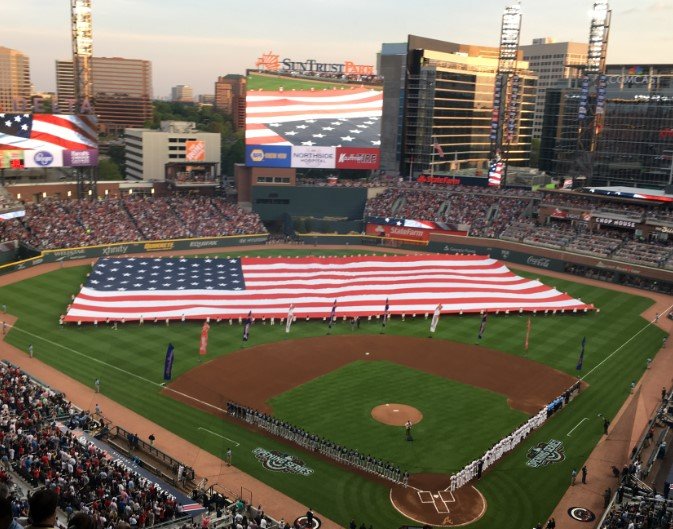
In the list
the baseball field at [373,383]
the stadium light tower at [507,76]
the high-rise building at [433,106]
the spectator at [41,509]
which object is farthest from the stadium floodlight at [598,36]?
the spectator at [41,509]

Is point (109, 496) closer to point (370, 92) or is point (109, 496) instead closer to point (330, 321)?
point (330, 321)

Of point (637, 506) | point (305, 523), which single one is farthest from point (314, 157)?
point (637, 506)

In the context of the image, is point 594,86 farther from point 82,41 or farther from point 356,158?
point 82,41

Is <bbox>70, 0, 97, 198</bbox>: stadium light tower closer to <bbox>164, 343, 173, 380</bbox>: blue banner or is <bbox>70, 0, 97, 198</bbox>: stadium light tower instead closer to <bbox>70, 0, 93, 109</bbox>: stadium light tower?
<bbox>70, 0, 93, 109</bbox>: stadium light tower

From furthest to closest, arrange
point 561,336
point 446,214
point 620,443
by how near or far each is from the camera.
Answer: point 446,214
point 561,336
point 620,443

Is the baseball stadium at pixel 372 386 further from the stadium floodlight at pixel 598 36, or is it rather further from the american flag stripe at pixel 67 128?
the stadium floodlight at pixel 598 36

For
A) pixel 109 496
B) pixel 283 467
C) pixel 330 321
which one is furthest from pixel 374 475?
pixel 330 321

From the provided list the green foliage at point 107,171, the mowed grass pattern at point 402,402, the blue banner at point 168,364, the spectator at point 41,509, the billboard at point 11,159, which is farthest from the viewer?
the green foliage at point 107,171

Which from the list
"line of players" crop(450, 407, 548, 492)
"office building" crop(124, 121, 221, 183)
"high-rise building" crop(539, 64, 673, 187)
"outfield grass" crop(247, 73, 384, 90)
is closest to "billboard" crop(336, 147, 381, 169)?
"outfield grass" crop(247, 73, 384, 90)
